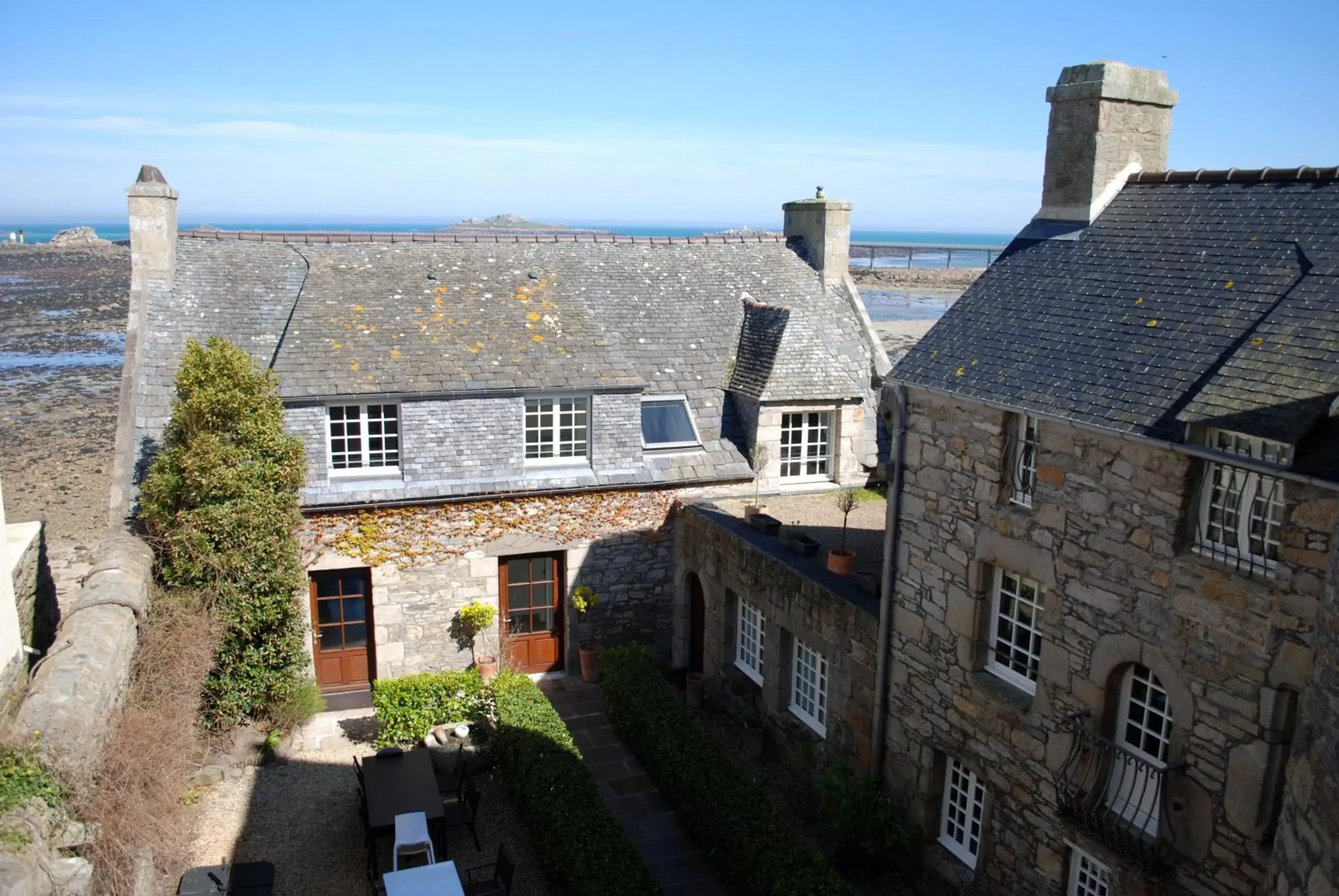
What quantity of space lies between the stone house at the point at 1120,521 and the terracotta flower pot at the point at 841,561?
5.13 ft

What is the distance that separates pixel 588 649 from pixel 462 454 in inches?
159

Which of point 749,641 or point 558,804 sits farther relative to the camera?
point 749,641

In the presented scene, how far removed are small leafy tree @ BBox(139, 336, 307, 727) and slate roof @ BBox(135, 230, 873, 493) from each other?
1.20 meters

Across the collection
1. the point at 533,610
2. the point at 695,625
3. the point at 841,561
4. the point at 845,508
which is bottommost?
the point at 695,625

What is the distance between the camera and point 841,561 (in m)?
13.3

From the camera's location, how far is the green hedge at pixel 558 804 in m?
10.8

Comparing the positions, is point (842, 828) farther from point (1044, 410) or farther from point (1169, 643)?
point (1044, 410)

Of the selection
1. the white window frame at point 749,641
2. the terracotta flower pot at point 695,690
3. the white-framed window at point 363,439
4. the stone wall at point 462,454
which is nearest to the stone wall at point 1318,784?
the white window frame at point 749,641

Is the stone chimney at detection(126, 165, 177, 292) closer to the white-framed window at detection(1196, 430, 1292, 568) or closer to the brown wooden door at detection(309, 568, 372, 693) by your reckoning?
the brown wooden door at detection(309, 568, 372, 693)

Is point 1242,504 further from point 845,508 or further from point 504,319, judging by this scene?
point 504,319

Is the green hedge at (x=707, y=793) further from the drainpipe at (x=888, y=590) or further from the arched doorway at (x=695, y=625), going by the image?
the arched doorway at (x=695, y=625)

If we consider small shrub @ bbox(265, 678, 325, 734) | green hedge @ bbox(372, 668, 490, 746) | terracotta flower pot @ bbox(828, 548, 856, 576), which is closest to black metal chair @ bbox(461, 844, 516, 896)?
green hedge @ bbox(372, 668, 490, 746)

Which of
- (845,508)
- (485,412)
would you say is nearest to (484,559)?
(485,412)

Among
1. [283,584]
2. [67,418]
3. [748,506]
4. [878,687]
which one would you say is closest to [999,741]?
[878,687]
